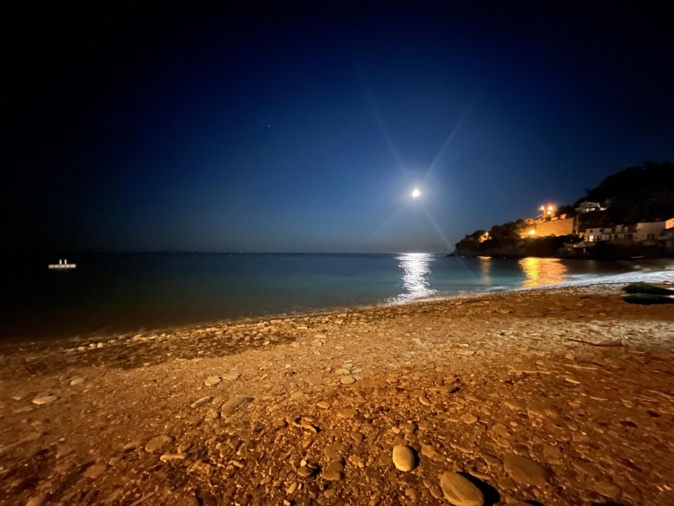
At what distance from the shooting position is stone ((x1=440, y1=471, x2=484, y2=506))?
2.04m

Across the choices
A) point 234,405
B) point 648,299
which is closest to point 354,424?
point 234,405

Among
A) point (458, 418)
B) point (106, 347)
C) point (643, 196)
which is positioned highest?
point (643, 196)

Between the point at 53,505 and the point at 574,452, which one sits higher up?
the point at 574,452

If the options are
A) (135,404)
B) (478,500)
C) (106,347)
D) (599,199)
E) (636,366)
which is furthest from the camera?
(599,199)

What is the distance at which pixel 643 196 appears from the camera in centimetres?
7775

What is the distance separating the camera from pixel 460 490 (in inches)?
84.1

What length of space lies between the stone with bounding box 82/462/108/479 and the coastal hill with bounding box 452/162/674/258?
85648mm

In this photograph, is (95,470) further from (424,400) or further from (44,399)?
(424,400)

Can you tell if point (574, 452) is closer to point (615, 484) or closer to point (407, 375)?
point (615, 484)

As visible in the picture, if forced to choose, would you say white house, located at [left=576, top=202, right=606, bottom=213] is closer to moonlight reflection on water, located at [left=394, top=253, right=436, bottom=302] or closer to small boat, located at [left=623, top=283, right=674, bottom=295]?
moonlight reflection on water, located at [left=394, top=253, right=436, bottom=302]

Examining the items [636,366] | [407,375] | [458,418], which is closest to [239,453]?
[458,418]

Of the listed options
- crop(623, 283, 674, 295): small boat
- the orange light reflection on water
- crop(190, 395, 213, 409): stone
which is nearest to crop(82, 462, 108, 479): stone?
crop(190, 395, 213, 409): stone

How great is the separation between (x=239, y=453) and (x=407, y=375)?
8.85 feet

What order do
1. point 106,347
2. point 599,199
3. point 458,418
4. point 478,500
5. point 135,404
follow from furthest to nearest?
point 599,199, point 106,347, point 135,404, point 458,418, point 478,500
